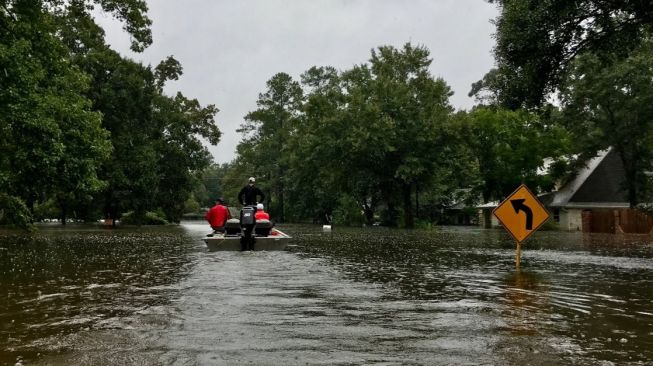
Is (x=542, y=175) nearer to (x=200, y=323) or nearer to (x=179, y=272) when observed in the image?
(x=179, y=272)

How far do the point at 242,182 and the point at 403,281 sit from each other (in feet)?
300

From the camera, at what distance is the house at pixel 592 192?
5256 cm

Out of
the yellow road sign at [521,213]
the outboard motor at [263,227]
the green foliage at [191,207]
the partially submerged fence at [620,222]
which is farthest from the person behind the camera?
the green foliage at [191,207]

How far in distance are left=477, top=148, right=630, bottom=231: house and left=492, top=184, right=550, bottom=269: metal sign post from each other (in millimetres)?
41779

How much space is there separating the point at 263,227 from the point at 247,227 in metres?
1.48

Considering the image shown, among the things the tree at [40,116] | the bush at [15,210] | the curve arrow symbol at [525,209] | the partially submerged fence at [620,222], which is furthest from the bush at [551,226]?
the bush at [15,210]

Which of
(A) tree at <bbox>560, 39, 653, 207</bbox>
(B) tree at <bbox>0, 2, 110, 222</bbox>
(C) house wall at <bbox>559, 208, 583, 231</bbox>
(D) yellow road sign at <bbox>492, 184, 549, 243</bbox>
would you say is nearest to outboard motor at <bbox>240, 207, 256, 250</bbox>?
(B) tree at <bbox>0, 2, 110, 222</bbox>

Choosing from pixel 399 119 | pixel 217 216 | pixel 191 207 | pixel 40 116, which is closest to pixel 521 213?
pixel 217 216

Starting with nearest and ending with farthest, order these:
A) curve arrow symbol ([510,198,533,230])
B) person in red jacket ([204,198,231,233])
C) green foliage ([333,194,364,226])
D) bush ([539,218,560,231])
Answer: curve arrow symbol ([510,198,533,230]) < person in red jacket ([204,198,231,233]) < bush ([539,218,560,231]) < green foliage ([333,194,364,226])

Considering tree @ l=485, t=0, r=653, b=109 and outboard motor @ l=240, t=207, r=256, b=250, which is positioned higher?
tree @ l=485, t=0, r=653, b=109

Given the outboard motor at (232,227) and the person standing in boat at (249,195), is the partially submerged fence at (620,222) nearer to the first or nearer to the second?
the person standing in boat at (249,195)

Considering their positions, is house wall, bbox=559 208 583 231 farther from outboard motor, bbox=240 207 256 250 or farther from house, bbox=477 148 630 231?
outboard motor, bbox=240 207 256 250

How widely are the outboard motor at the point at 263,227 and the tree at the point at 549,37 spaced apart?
31.5 ft

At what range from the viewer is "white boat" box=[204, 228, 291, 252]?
17.7 metres
